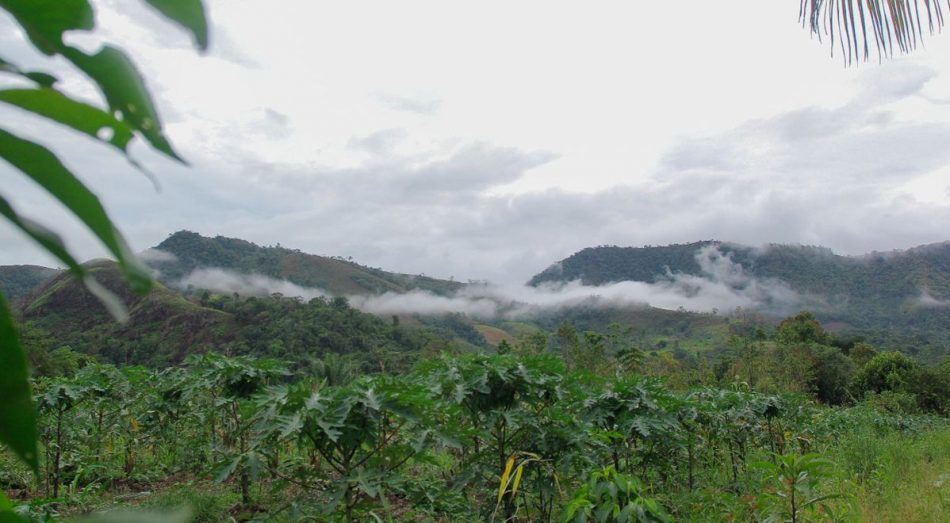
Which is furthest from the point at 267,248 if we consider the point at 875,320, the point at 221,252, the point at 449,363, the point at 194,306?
the point at 875,320

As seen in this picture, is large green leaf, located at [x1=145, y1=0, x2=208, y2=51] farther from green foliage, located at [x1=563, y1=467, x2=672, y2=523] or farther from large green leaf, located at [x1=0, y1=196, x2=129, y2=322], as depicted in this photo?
green foliage, located at [x1=563, y1=467, x2=672, y2=523]

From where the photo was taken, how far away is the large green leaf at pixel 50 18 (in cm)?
27

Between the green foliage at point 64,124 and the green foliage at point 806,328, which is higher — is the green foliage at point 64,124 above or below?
above

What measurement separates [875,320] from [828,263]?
27.6 m

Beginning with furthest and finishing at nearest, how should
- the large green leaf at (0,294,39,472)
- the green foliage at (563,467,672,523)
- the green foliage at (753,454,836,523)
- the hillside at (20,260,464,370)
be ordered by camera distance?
1. the hillside at (20,260,464,370)
2. the green foliage at (753,454,836,523)
3. the green foliage at (563,467,672,523)
4. the large green leaf at (0,294,39,472)

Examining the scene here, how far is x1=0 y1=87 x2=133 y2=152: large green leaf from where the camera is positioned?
0.91 feet

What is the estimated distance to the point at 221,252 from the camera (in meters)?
86.1

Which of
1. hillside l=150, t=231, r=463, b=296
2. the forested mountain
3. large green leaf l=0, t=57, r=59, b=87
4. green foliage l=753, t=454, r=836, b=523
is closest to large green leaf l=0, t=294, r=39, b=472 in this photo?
large green leaf l=0, t=57, r=59, b=87

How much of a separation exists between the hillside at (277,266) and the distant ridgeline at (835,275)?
4968cm

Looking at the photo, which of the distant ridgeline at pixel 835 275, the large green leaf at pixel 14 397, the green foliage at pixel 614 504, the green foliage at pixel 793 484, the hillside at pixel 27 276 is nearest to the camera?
the large green leaf at pixel 14 397

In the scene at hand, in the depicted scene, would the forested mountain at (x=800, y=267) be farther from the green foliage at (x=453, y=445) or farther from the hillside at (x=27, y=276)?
the green foliage at (x=453, y=445)

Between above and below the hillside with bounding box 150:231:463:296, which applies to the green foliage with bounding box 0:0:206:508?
below

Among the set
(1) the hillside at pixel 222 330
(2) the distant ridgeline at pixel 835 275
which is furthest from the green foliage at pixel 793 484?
(2) the distant ridgeline at pixel 835 275

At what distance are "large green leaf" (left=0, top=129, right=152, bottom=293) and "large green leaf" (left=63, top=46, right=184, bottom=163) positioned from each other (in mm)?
36
